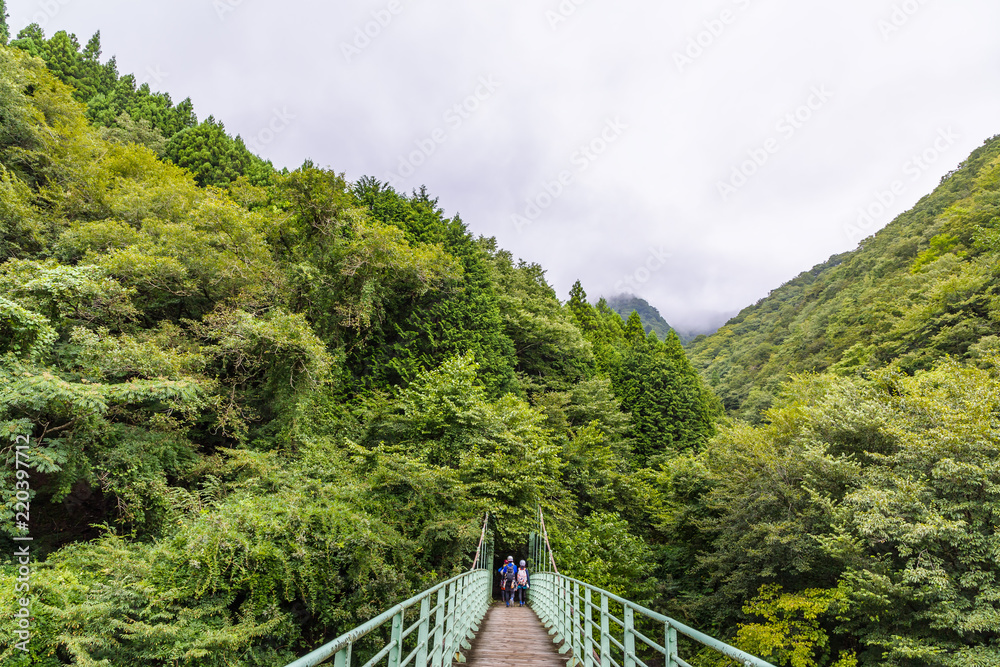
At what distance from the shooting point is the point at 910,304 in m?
26.8

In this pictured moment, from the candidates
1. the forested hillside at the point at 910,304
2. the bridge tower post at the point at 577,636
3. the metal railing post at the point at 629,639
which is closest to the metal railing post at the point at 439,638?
the metal railing post at the point at 629,639

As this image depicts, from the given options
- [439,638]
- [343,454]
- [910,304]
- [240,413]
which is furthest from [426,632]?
[910,304]

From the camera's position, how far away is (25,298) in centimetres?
888

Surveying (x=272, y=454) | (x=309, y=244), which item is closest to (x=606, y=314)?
(x=309, y=244)

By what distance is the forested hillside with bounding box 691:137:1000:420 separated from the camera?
2152 cm

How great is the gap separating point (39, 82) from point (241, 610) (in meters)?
18.8

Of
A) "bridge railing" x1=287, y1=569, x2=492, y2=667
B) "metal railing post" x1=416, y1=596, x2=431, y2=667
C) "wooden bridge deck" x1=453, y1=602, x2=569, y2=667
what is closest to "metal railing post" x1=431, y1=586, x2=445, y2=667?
"bridge railing" x1=287, y1=569, x2=492, y2=667

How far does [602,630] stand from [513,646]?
2.78 metres

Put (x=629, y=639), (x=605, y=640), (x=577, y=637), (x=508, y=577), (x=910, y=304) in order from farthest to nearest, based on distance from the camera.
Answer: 1. (x=910, y=304)
2. (x=508, y=577)
3. (x=577, y=637)
4. (x=605, y=640)
5. (x=629, y=639)

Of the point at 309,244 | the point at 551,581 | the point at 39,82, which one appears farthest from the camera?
the point at 309,244

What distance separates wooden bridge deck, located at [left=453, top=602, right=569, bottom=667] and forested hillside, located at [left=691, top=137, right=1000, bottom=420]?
67.7 ft

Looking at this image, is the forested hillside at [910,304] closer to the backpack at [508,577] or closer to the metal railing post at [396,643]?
the backpack at [508,577]

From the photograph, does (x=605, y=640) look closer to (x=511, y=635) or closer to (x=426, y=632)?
(x=426, y=632)

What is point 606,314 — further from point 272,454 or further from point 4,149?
point 4,149
